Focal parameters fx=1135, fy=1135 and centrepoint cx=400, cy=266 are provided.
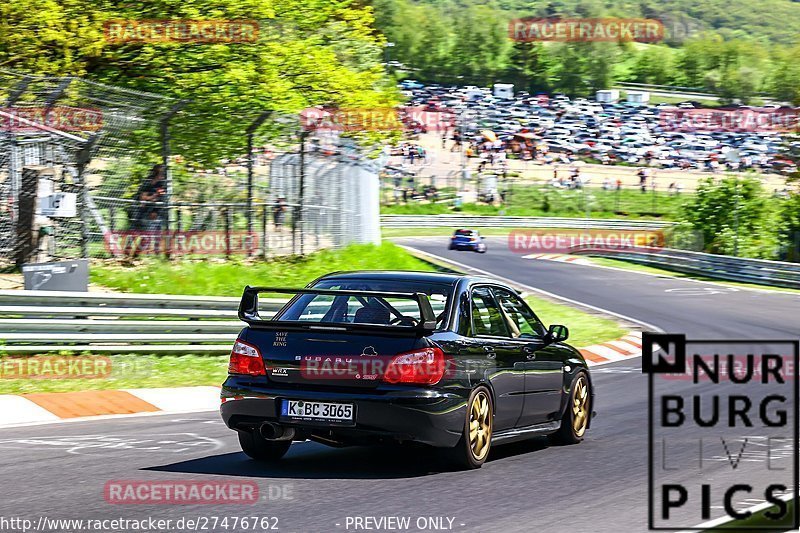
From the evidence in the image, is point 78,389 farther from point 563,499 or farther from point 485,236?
point 485,236

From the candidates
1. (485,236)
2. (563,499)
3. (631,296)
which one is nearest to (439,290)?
(563,499)

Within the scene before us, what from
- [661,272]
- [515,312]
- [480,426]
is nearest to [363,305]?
[480,426]

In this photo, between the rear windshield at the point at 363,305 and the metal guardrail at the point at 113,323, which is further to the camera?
the metal guardrail at the point at 113,323

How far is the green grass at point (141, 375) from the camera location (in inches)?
472

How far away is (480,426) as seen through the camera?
7723mm

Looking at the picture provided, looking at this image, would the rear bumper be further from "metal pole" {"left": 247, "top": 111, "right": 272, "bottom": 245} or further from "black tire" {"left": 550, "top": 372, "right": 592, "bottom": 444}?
"metal pole" {"left": 247, "top": 111, "right": 272, "bottom": 245}

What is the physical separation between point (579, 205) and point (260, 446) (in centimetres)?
6654

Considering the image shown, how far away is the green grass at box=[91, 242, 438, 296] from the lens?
58.0 ft

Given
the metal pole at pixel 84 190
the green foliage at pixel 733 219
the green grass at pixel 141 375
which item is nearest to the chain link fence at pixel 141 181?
the metal pole at pixel 84 190

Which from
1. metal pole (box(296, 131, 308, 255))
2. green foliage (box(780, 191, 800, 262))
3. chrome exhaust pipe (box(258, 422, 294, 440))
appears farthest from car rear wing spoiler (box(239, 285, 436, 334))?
green foliage (box(780, 191, 800, 262))

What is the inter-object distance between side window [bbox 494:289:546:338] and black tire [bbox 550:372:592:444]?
604mm

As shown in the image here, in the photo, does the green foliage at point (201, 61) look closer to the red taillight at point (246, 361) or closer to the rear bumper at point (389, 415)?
the red taillight at point (246, 361)

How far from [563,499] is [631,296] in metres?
25.3

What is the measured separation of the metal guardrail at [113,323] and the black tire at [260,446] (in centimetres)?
583
